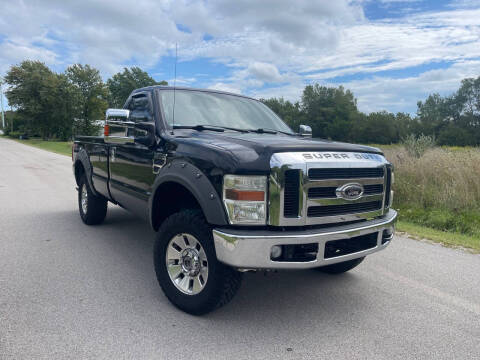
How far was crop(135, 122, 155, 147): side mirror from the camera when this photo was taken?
3.77 metres

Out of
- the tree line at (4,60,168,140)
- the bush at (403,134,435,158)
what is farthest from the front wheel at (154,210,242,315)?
the tree line at (4,60,168,140)

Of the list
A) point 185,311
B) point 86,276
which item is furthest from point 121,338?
point 86,276

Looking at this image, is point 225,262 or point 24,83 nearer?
point 225,262

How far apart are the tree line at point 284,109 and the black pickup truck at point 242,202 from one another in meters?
33.6

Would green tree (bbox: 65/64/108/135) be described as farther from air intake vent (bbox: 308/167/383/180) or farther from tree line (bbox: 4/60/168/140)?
air intake vent (bbox: 308/167/383/180)

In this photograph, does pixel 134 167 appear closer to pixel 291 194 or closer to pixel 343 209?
pixel 291 194

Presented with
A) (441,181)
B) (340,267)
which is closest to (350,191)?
(340,267)

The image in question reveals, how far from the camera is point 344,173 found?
10.0 ft

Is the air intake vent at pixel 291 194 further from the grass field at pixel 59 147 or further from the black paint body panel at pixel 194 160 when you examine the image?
the grass field at pixel 59 147

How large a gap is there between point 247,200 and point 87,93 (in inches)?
2396

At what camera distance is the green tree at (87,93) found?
55.9 metres

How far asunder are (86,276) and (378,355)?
2809 mm

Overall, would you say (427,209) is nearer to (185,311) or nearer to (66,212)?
(185,311)

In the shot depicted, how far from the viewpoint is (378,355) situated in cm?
262
